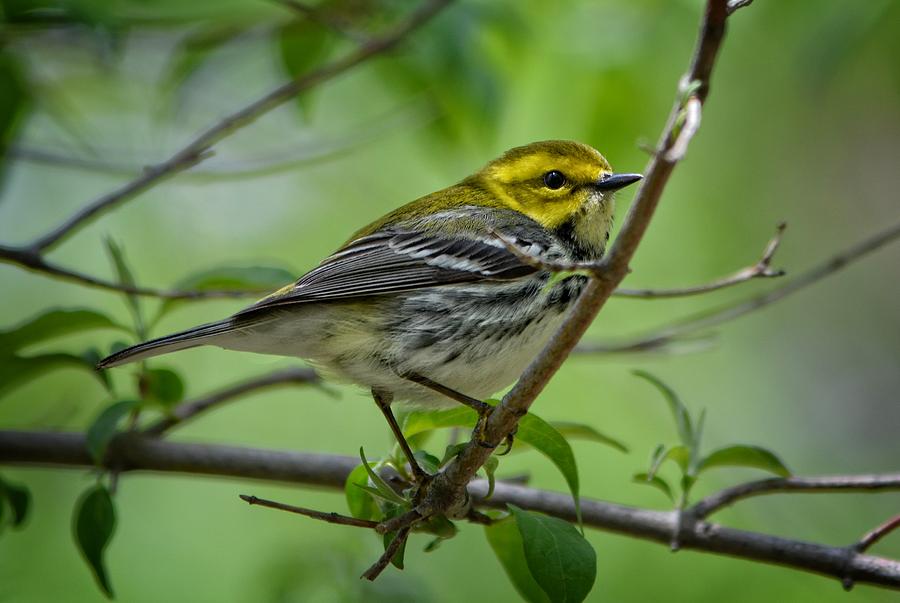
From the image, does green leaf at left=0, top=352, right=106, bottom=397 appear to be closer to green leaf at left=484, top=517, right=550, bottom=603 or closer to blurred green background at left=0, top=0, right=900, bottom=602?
blurred green background at left=0, top=0, right=900, bottom=602

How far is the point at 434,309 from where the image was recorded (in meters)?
3.13

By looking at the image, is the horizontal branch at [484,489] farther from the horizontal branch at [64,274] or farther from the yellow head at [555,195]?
the yellow head at [555,195]

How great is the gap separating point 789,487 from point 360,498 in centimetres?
124

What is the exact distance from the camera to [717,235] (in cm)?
609

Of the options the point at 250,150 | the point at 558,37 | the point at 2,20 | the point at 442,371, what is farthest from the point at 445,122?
the point at 250,150

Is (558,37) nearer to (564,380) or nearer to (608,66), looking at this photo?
(608,66)

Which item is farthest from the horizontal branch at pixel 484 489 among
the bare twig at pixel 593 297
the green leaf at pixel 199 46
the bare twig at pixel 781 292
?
the green leaf at pixel 199 46

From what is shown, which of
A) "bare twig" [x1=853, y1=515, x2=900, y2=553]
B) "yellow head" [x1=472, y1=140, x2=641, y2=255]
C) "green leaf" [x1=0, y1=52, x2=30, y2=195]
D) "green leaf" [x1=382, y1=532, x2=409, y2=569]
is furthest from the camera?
"yellow head" [x1=472, y1=140, x2=641, y2=255]

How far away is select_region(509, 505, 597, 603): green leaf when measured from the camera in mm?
2145

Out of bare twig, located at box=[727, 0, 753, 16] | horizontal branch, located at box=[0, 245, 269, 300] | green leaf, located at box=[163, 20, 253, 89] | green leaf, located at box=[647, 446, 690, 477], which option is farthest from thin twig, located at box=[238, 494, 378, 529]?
green leaf, located at box=[163, 20, 253, 89]

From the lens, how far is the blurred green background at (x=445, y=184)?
3.77 m

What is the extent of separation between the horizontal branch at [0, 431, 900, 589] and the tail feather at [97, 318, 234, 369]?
372mm

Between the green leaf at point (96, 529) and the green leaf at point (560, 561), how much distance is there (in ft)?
4.06

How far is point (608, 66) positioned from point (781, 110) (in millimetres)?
3034
